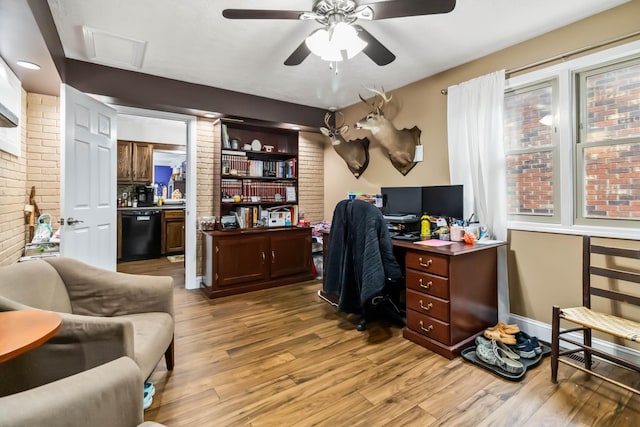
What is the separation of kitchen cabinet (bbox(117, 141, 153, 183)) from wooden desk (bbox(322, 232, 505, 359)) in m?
5.02

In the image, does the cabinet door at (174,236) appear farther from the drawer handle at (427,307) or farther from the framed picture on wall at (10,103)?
the drawer handle at (427,307)

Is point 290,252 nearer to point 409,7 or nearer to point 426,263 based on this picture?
point 426,263

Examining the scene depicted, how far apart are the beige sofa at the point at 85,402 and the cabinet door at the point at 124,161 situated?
17.3 feet

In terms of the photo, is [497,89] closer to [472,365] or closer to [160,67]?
[472,365]

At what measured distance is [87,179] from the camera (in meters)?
2.87

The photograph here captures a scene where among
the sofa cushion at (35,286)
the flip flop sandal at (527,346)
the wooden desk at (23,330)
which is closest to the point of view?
the wooden desk at (23,330)

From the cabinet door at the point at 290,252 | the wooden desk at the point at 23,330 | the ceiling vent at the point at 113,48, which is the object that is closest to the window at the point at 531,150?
the cabinet door at the point at 290,252

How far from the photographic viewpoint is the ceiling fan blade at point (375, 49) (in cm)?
201

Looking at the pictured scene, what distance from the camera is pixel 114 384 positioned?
103 centimetres

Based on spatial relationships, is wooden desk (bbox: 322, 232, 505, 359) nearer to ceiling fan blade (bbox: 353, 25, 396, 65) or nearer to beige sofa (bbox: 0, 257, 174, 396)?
ceiling fan blade (bbox: 353, 25, 396, 65)

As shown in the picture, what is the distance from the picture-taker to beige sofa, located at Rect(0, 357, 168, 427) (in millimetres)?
842

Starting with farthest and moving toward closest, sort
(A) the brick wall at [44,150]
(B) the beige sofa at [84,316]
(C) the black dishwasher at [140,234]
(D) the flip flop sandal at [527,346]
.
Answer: (C) the black dishwasher at [140,234] < (A) the brick wall at [44,150] < (D) the flip flop sandal at [527,346] < (B) the beige sofa at [84,316]

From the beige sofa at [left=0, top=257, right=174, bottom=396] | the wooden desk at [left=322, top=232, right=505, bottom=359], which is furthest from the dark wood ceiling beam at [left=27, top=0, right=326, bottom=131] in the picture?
the wooden desk at [left=322, top=232, right=505, bottom=359]

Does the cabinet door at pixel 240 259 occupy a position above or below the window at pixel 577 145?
below
